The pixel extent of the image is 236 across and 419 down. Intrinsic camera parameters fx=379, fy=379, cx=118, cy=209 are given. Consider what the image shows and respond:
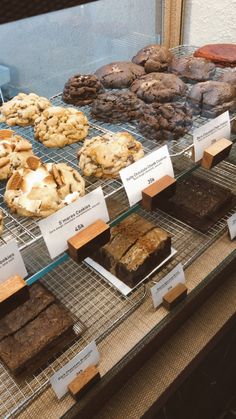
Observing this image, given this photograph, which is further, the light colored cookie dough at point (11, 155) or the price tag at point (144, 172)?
the light colored cookie dough at point (11, 155)

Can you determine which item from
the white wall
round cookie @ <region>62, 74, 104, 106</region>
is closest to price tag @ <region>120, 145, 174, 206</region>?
round cookie @ <region>62, 74, 104, 106</region>

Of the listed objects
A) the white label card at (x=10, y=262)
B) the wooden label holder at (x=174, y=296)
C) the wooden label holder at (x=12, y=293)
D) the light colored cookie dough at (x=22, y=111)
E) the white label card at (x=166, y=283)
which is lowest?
the wooden label holder at (x=174, y=296)

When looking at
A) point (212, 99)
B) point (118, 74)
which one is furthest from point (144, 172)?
point (118, 74)

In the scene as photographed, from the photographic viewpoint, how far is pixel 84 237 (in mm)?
925

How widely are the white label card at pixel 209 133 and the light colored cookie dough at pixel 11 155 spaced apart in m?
0.52

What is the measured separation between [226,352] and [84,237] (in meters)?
1.08

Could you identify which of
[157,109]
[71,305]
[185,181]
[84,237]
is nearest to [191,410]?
[71,305]

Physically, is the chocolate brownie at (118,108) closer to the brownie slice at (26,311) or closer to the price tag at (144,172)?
the price tag at (144,172)

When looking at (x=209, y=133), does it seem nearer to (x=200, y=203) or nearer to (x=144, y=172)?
(x=144, y=172)

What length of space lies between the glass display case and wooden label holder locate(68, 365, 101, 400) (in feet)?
0.11

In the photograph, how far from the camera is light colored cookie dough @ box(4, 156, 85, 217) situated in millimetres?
982

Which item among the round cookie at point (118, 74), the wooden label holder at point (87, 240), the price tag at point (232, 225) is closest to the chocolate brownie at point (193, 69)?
the round cookie at point (118, 74)

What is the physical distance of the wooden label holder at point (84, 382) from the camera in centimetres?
107

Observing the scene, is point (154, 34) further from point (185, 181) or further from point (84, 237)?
point (84, 237)
